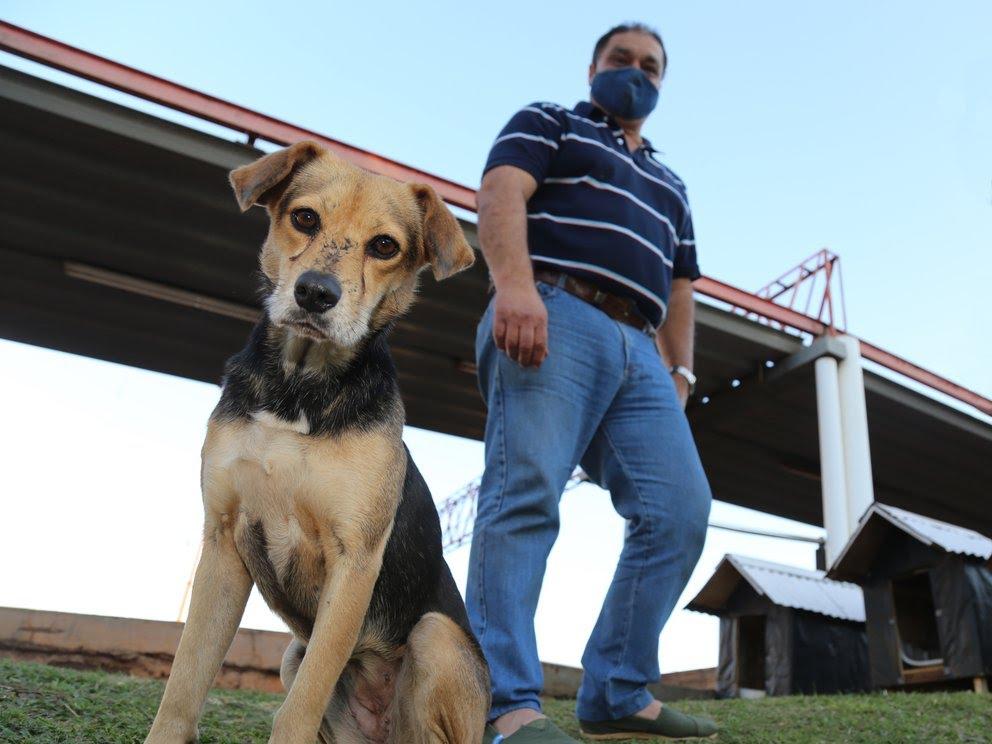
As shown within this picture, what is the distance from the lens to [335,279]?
2336mm

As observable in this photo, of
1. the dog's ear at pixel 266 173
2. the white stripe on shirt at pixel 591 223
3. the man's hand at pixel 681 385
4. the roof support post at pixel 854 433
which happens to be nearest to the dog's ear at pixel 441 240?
the dog's ear at pixel 266 173

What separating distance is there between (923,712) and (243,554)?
3.74 m

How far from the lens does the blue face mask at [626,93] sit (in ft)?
13.1

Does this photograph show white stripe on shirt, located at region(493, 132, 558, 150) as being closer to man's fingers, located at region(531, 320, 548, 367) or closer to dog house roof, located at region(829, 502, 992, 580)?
man's fingers, located at region(531, 320, 548, 367)

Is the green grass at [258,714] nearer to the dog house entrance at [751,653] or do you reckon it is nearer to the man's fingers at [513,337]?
the man's fingers at [513,337]

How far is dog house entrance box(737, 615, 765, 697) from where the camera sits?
7.64 metres

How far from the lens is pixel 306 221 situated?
2.48m

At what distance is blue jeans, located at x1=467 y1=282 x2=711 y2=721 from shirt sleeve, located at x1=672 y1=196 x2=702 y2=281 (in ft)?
2.42

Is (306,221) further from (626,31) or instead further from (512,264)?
(626,31)

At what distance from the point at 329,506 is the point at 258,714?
1994 millimetres

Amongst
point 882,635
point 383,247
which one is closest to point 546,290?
point 383,247

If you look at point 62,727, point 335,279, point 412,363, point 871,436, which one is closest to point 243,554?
point 335,279

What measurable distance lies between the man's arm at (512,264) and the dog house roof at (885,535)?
414 cm

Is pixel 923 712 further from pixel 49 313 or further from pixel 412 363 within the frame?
pixel 49 313
